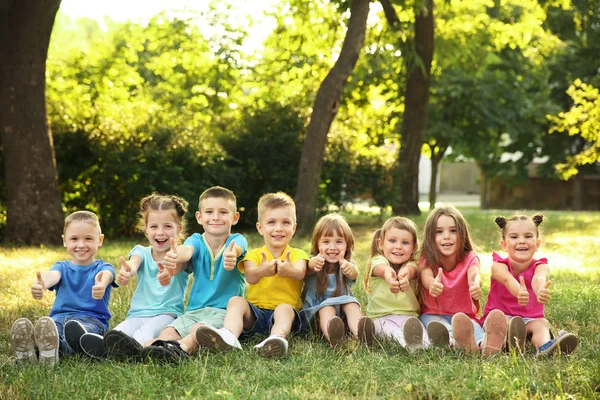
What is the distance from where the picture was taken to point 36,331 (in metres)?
4.64

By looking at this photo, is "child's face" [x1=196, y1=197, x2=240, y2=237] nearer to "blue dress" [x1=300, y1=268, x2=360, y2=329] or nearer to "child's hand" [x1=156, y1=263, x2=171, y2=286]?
"child's hand" [x1=156, y1=263, x2=171, y2=286]

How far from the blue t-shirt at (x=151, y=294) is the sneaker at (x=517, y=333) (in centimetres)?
228

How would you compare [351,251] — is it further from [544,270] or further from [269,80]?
[269,80]

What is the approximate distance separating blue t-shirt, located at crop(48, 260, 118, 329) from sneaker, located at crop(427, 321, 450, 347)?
210 centimetres

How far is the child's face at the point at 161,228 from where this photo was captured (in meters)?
5.47

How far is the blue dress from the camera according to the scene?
18.1 feet

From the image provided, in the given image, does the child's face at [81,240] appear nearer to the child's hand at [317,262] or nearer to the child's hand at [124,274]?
the child's hand at [124,274]

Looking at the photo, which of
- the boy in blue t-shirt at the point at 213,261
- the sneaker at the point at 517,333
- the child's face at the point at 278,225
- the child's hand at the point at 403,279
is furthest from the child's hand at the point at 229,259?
the sneaker at the point at 517,333

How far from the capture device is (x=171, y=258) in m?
5.15

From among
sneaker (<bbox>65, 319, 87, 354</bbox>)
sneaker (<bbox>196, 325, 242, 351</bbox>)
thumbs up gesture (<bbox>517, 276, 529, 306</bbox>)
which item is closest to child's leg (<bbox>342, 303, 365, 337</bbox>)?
sneaker (<bbox>196, 325, 242, 351</bbox>)

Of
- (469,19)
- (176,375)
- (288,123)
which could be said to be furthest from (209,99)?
(176,375)

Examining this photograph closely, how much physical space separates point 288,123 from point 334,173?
4.57 feet

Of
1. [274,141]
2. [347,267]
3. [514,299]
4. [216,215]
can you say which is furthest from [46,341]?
[274,141]

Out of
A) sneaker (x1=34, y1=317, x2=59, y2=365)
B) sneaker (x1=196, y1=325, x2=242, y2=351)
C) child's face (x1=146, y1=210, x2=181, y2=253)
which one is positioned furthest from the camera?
child's face (x1=146, y1=210, x2=181, y2=253)
